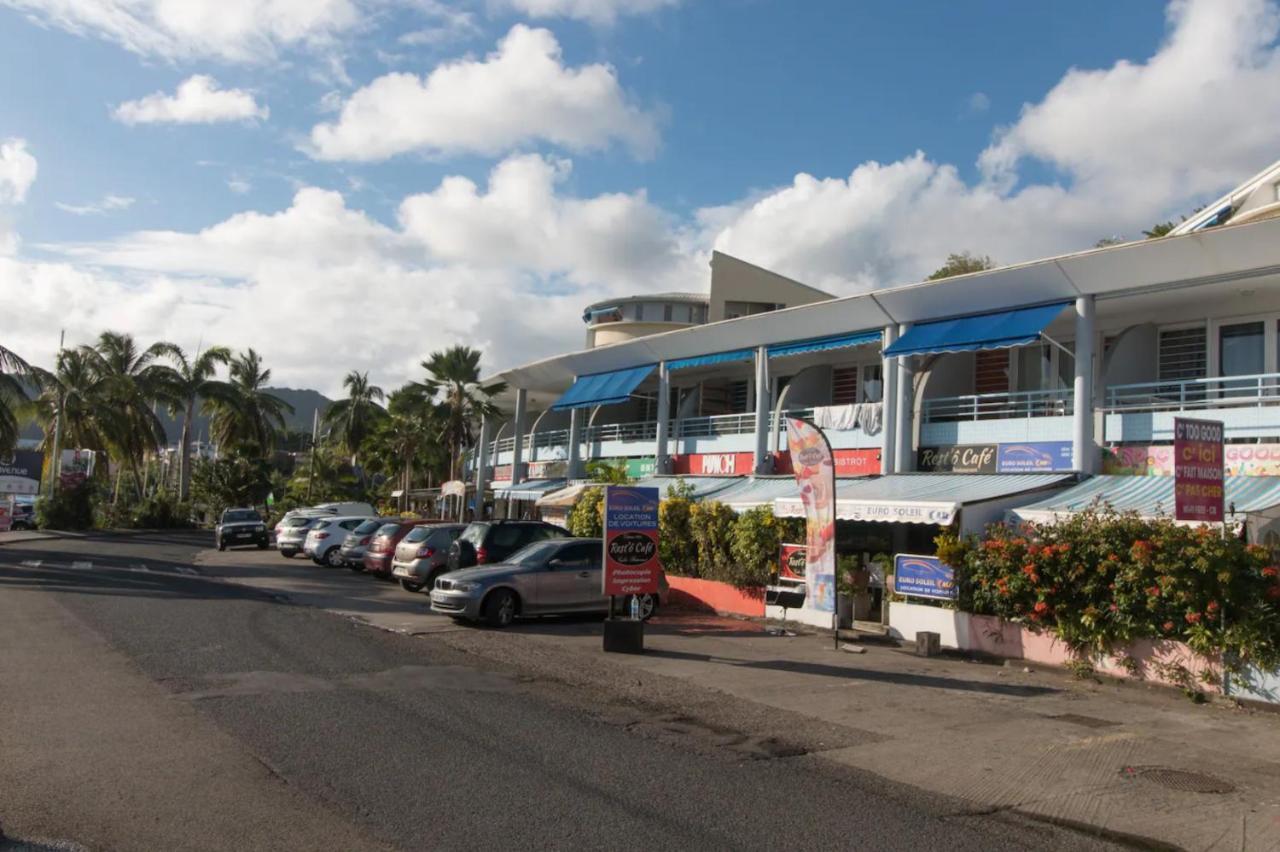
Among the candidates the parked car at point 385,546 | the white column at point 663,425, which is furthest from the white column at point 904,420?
the parked car at point 385,546

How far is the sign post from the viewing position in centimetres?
1444

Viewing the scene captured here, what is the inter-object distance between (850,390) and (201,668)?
724 inches

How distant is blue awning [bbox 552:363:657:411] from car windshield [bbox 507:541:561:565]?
40.0 ft

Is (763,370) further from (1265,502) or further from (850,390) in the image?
(1265,502)

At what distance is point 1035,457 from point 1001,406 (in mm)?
2946

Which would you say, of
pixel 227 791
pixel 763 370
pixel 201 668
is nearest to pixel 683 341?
pixel 763 370

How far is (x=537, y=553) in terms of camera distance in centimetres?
1698

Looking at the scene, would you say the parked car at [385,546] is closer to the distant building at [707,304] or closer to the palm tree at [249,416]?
the distant building at [707,304]

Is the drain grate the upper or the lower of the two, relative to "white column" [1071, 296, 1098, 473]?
lower

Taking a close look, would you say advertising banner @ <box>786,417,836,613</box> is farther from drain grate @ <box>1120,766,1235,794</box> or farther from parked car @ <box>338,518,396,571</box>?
parked car @ <box>338,518,396,571</box>

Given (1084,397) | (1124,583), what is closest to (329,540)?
(1084,397)

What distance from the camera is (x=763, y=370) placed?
24875mm

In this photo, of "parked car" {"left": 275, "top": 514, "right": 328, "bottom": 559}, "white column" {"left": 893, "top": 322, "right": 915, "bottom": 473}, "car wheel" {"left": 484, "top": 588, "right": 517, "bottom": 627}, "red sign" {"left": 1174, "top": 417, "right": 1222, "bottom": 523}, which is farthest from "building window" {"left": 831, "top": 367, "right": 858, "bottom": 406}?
"parked car" {"left": 275, "top": 514, "right": 328, "bottom": 559}

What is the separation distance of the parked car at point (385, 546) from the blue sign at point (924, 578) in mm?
12174
